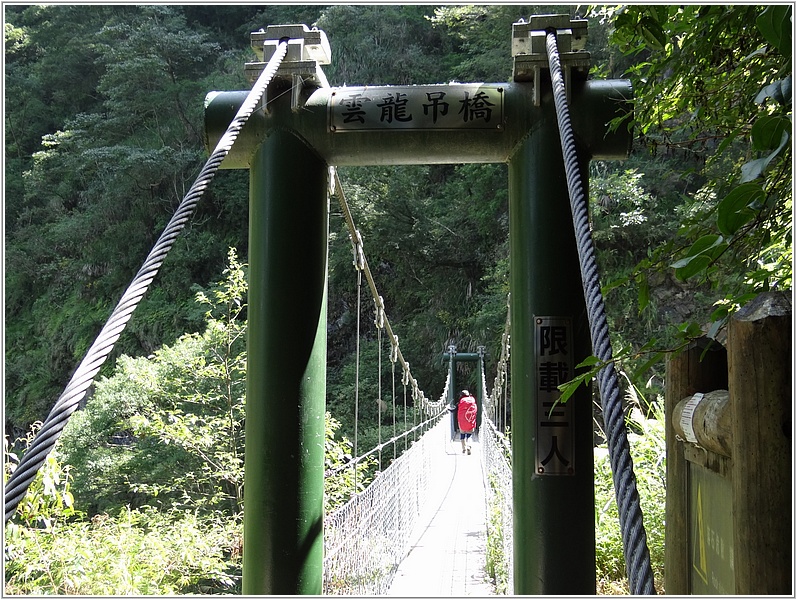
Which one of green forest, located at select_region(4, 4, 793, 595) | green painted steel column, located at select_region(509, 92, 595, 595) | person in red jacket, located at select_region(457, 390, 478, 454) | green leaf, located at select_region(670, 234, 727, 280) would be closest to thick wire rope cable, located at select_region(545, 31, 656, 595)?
green leaf, located at select_region(670, 234, 727, 280)

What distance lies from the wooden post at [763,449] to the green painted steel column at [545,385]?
22.6 inches

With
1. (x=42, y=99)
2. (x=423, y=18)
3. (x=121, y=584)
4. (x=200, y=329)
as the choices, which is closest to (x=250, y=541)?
(x=121, y=584)

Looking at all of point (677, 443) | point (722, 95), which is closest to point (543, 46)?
point (722, 95)

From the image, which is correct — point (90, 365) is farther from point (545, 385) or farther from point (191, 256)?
point (191, 256)

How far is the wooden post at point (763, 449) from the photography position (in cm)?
56

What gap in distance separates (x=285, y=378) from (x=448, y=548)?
246 cm

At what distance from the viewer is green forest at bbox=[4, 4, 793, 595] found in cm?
487

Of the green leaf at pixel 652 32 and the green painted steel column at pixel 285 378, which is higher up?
the green leaf at pixel 652 32

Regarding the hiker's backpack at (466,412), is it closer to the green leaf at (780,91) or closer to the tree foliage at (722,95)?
the tree foliage at (722,95)

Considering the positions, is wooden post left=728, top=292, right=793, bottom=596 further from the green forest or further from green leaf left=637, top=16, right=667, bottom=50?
the green forest

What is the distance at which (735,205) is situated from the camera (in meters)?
0.50

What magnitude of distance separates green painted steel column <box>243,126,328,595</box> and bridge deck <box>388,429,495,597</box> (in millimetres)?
983

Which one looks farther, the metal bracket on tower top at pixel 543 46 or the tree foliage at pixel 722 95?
the metal bracket on tower top at pixel 543 46

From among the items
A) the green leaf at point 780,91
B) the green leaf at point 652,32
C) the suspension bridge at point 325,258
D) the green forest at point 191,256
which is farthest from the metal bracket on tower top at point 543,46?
the green forest at point 191,256
